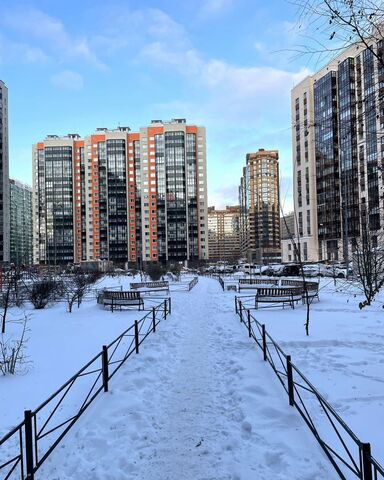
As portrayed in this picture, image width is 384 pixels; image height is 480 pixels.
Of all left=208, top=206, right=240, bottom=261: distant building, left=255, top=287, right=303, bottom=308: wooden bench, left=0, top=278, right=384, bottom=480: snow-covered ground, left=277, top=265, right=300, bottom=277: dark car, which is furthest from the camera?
left=208, top=206, right=240, bottom=261: distant building

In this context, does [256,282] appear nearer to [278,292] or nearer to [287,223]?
[287,223]

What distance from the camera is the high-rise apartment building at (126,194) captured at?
396 feet

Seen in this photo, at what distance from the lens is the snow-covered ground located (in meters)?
4.14

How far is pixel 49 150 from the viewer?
434ft

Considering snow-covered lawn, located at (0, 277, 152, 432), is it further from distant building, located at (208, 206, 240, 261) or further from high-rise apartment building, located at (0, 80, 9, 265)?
distant building, located at (208, 206, 240, 261)

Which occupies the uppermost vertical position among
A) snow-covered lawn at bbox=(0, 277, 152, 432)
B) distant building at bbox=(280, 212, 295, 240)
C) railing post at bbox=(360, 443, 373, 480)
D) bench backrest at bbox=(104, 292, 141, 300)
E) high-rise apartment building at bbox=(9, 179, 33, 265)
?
high-rise apartment building at bbox=(9, 179, 33, 265)

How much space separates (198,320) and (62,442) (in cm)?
966

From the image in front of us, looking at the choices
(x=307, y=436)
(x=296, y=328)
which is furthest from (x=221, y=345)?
(x=307, y=436)

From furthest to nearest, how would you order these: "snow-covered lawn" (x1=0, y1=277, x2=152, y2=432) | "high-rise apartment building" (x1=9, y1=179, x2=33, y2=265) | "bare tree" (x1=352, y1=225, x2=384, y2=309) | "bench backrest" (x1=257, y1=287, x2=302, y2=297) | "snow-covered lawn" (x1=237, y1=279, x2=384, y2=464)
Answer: "high-rise apartment building" (x1=9, y1=179, x2=33, y2=265) → "bench backrest" (x1=257, y1=287, x2=302, y2=297) → "bare tree" (x1=352, y1=225, x2=384, y2=309) → "snow-covered lawn" (x1=0, y1=277, x2=152, y2=432) → "snow-covered lawn" (x1=237, y1=279, x2=384, y2=464)

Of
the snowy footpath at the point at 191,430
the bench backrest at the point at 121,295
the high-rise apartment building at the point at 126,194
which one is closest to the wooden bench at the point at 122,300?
the bench backrest at the point at 121,295

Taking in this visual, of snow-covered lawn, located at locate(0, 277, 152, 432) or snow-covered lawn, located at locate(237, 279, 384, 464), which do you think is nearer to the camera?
snow-covered lawn, located at locate(237, 279, 384, 464)

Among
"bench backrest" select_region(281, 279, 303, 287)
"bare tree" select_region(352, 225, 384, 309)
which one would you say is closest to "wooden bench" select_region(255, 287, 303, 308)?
"bare tree" select_region(352, 225, 384, 309)

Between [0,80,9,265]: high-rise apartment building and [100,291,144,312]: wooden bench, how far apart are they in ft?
260

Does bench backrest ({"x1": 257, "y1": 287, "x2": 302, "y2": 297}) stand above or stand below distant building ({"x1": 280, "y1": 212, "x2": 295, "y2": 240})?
below
